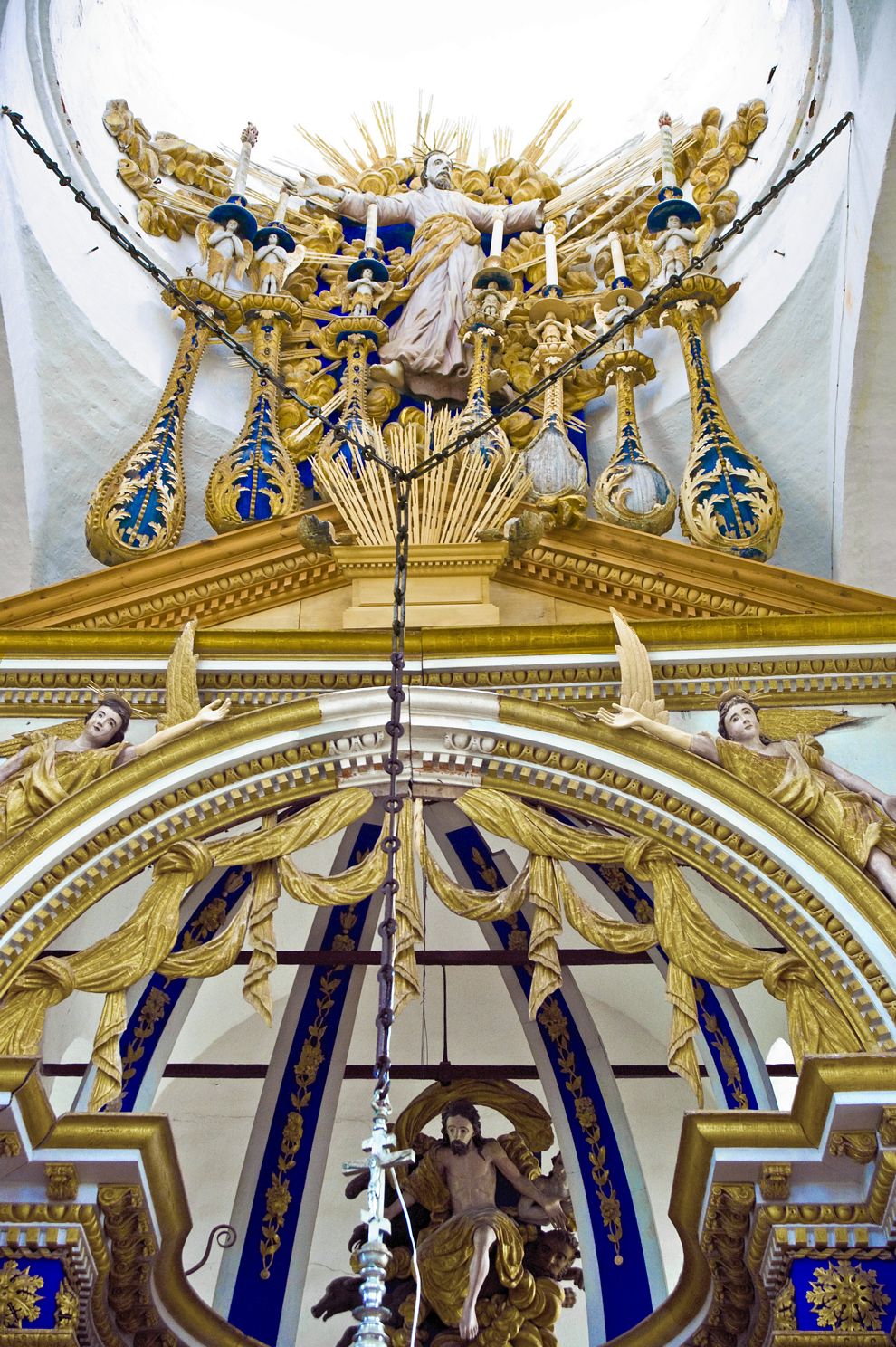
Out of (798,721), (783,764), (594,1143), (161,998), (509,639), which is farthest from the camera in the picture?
(594,1143)

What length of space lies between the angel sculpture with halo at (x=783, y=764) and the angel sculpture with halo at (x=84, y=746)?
1801 mm

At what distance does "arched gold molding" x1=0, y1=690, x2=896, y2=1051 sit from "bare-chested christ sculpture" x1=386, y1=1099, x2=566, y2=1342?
2071 mm

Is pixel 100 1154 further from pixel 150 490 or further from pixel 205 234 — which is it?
pixel 205 234

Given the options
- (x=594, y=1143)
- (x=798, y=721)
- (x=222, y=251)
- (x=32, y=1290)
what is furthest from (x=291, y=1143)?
(x=222, y=251)

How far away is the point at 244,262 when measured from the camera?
39.1 feet

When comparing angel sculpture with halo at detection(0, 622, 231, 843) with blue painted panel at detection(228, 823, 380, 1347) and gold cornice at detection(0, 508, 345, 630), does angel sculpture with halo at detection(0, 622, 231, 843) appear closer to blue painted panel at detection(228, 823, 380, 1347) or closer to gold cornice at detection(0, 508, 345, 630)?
gold cornice at detection(0, 508, 345, 630)

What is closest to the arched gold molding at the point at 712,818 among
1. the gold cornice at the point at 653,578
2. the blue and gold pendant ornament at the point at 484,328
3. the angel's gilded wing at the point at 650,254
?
the gold cornice at the point at 653,578

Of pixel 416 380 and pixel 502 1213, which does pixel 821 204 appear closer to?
pixel 416 380

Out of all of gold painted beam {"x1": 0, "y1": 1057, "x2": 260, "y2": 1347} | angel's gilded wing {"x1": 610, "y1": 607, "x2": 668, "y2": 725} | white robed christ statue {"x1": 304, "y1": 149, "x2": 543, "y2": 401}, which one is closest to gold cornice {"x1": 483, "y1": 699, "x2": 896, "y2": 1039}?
angel's gilded wing {"x1": 610, "y1": 607, "x2": 668, "y2": 725}

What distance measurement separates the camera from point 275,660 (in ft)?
27.0

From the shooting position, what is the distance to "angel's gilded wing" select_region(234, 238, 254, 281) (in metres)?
11.9

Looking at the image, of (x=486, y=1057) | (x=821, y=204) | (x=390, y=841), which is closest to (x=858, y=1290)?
(x=390, y=841)

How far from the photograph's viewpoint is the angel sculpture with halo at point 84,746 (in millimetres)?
7738

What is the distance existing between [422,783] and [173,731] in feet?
3.61
